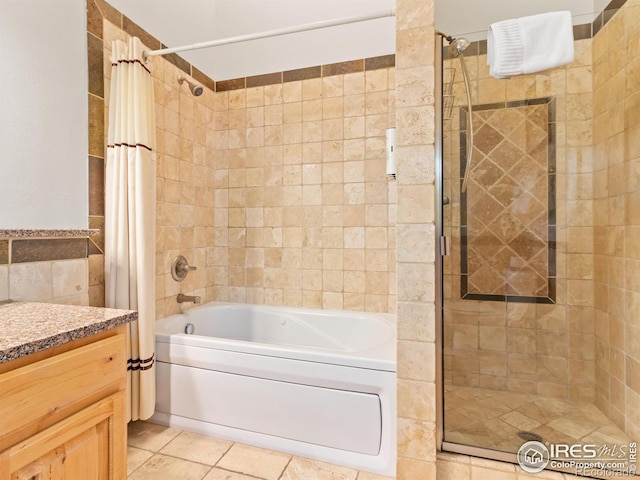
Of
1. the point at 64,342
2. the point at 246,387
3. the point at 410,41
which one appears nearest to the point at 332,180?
the point at 410,41

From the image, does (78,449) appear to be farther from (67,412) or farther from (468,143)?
(468,143)

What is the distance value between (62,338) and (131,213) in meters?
0.98

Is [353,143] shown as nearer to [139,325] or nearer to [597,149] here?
[597,149]

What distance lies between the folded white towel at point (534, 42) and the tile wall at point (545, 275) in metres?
0.16

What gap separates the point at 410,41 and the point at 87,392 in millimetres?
1646

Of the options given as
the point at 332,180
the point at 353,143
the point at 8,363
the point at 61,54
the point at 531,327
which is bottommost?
the point at 531,327

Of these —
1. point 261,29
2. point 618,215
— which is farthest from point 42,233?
point 618,215

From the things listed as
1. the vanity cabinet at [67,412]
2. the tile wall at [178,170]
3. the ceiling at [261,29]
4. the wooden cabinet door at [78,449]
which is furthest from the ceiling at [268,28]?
the wooden cabinet door at [78,449]

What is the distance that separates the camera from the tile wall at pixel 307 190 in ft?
7.44

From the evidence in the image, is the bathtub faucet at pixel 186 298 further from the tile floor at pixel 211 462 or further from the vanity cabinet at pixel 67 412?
the vanity cabinet at pixel 67 412

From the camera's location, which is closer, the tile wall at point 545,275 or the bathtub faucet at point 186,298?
the tile wall at point 545,275

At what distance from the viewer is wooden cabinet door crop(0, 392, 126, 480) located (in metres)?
0.71

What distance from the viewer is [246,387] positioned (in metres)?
1.61

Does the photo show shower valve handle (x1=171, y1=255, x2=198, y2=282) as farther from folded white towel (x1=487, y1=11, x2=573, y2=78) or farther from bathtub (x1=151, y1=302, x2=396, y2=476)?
folded white towel (x1=487, y1=11, x2=573, y2=78)
